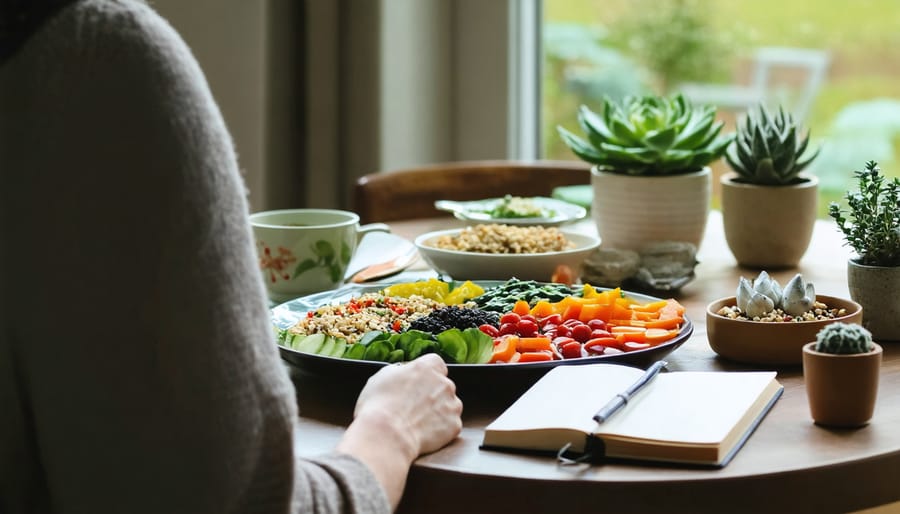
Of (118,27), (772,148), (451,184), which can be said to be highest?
(118,27)

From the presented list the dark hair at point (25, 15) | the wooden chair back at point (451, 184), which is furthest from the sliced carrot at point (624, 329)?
the wooden chair back at point (451, 184)

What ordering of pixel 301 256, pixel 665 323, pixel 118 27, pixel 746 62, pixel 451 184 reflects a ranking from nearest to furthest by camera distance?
pixel 118 27
pixel 665 323
pixel 301 256
pixel 451 184
pixel 746 62

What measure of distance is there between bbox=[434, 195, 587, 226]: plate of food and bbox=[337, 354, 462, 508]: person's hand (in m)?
0.82

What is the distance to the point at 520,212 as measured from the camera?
2.00m

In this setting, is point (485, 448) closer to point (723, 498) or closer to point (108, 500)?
point (723, 498)

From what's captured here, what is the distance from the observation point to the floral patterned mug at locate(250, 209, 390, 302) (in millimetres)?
1688

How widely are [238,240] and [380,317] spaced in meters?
0.54

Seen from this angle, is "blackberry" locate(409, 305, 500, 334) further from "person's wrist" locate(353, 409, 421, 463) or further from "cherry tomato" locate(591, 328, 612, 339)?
"person's wrist" locate(353, 409, 421, 463)

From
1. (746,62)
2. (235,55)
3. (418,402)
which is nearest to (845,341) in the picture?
(418,402)

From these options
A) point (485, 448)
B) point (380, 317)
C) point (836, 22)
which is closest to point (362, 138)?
point (836, 22)

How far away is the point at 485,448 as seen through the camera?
3.46ft

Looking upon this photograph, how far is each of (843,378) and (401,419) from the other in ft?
1.40

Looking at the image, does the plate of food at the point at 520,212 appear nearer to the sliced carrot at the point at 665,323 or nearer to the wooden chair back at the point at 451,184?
the wooden chair back at the point at 451,184

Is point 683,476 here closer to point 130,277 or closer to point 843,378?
point 843,378
